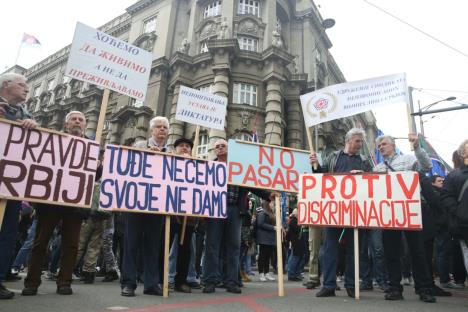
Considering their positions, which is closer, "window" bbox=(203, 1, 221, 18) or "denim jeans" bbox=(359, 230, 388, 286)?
"denim jeans" bbox=(359, 230, 388, 286)

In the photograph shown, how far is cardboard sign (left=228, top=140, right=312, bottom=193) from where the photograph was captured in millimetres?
5250

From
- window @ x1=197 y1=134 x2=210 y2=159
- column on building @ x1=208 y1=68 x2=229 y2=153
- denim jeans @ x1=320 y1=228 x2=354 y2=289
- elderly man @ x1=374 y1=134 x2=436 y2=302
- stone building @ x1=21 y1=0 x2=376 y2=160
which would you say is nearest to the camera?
elderly man @ x1=374 y1=134 x2=436 y2=302

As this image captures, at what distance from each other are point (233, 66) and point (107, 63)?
1757 cm

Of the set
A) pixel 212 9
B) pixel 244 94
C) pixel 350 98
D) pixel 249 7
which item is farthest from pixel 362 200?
pixel 212 9

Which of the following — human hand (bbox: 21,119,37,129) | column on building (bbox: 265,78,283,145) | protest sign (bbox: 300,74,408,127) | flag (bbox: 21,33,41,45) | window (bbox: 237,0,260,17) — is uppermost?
window (bbox: 237,0,260,17)

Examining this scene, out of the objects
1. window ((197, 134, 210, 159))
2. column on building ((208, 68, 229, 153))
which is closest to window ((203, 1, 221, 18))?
column on building ((208, 68, 229, 153))

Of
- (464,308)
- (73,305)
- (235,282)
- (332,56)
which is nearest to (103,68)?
(73,305)

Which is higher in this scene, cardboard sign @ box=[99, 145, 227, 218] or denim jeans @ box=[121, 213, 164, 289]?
cardboard sign @ box=[99, 145, 227, 218]

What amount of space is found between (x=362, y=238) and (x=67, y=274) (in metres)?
4.30

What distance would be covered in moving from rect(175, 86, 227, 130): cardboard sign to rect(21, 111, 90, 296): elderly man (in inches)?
121

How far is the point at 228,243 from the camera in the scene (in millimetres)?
5238

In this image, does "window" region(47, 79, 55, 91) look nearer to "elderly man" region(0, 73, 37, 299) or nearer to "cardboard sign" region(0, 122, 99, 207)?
"elderly man" region(0, 73, 37, 299)

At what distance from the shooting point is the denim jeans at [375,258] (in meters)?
5.95

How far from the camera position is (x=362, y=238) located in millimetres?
5844
